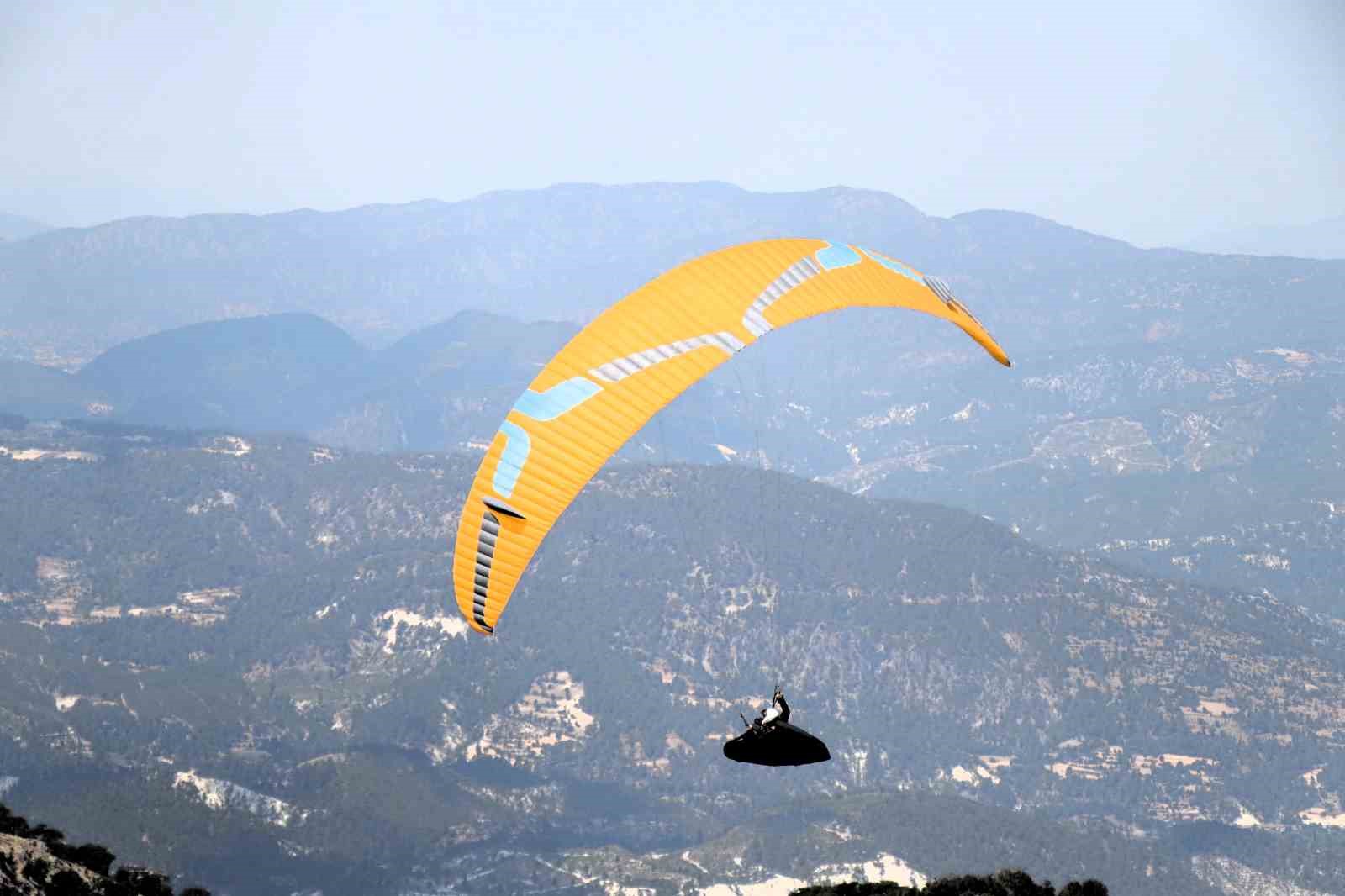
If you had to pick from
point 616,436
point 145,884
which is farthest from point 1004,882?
point 616,436

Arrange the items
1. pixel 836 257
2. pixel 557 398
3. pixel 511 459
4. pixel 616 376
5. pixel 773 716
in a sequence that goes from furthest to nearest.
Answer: pixel 836 257 < pixel 616 376 < pixel 557 398 < pixel 511 459 < pixel 773 716

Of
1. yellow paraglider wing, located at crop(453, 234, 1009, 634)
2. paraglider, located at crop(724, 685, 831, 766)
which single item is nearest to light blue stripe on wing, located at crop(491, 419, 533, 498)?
yellow paraglider wing, located at crop(453, 234, 1009, 634)

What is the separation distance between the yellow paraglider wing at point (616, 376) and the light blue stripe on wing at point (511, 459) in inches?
2.0

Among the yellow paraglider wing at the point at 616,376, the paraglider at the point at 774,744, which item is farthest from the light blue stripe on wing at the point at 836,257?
the paraglider at the point at 774,744

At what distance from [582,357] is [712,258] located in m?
11.1

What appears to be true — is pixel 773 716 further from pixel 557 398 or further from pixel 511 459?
pixel 557 398

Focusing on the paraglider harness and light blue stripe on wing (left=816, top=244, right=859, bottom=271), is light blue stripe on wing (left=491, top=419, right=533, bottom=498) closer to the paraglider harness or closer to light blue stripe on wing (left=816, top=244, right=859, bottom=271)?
the paraglider harness

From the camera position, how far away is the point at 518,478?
249 ft

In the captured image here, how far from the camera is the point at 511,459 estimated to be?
3017 inches

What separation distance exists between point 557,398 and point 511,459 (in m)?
4.11

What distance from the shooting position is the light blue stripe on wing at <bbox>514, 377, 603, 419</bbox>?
7862 cm

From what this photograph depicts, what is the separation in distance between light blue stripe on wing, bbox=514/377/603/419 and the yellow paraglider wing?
2.1 inches

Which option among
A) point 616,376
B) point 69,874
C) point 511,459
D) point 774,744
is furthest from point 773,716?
point 69,874

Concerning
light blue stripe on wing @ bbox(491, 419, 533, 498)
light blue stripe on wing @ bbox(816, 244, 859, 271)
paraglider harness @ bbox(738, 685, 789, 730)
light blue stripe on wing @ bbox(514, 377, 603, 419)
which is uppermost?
light blue stripe on wing @ bbox(816, 244, 859, 271)
